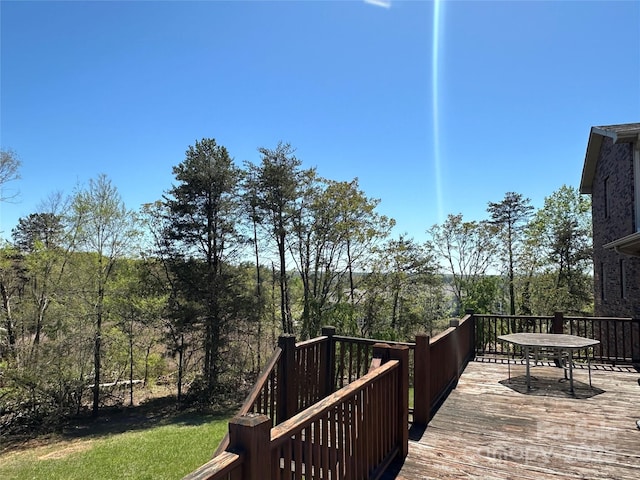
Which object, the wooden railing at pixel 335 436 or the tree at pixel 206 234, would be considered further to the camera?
the tree at pixel 206 234

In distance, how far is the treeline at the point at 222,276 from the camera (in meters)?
15.0

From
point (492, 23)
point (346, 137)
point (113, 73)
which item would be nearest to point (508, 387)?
point (492, 23)

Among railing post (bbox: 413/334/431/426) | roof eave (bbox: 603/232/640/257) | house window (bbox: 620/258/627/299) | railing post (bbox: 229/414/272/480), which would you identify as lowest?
railing post (bbox: 413/334/431/426)

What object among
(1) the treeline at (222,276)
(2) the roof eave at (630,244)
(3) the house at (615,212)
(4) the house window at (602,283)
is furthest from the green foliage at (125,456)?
(4) the house window at (602,283)

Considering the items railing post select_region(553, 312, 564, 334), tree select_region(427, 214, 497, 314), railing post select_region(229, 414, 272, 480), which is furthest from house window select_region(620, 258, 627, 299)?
railing post select_region(229, 414, 272, 480)

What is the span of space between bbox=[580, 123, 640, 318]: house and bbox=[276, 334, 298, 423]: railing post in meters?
7.50

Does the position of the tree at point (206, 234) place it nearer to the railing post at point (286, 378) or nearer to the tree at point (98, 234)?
the tree at point (98, 234)

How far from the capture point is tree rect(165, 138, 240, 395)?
16.3 meters

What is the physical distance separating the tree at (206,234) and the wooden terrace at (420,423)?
12655mm

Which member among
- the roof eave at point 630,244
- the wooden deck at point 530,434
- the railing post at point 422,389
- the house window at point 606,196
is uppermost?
the house window at point 606,196

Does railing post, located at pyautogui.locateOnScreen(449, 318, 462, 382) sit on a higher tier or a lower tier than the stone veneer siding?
lower

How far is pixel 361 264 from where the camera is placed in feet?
56.9

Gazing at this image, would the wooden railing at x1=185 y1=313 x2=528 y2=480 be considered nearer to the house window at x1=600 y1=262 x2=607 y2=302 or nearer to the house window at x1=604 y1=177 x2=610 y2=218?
the house window at x1=600 y1=262 x2=607 y2=302

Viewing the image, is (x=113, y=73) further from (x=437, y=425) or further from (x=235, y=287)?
(x=235, y=287)
